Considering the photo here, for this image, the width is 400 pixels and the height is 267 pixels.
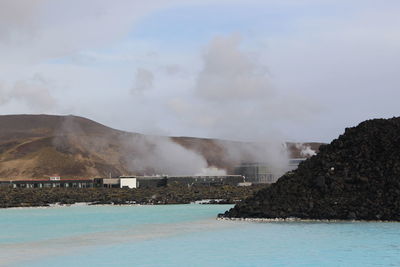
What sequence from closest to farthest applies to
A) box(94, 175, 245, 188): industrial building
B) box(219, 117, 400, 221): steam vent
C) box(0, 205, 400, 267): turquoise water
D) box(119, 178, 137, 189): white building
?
box(0, 205, 400, 267): turquoise water
box(219, 117, 400, 221): steam vent
box(119, 178, 137, 189): white building
box(94, 175, 245, 188): industrial building

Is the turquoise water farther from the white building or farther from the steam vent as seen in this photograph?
the white building

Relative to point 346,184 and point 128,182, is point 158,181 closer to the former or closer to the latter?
point 128,182

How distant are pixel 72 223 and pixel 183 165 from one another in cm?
13495

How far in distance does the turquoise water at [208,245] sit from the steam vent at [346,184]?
1.63m

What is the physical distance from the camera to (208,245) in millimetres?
34469

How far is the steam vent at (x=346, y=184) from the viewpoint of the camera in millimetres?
43719

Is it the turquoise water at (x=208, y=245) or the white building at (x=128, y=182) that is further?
the white building at (x=128, y=182)

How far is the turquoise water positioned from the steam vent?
163cm

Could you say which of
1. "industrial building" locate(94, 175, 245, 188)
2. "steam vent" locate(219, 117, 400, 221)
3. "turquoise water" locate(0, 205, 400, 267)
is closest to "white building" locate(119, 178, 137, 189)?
"industrial building" locate(94, 175, 245, 188)

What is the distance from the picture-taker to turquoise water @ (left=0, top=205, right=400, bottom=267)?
29109 mm

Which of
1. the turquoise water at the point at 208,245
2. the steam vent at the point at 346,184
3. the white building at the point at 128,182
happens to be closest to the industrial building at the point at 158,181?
the white building at the point at 128,182

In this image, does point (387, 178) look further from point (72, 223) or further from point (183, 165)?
point (183, 165)

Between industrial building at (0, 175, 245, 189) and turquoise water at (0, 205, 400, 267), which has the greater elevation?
industrial building at (0, 175, 245, 189)

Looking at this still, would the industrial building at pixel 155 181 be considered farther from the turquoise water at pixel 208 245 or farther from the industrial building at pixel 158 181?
the turquoise water at pixel 208 245
